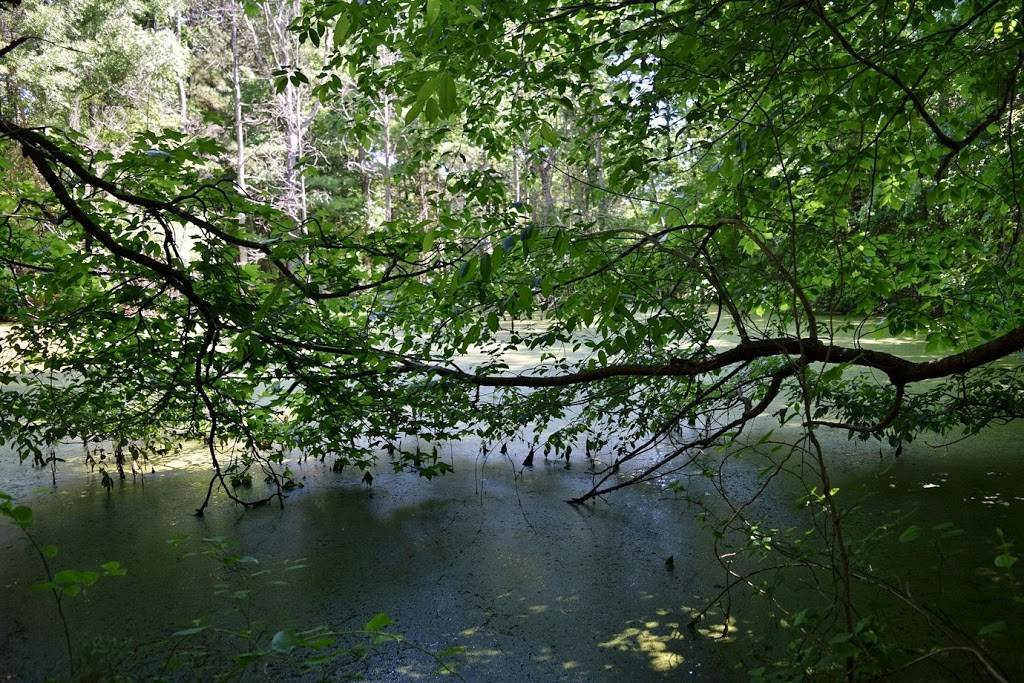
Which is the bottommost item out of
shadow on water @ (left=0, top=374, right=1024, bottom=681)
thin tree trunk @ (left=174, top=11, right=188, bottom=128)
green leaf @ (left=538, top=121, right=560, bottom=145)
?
shadow on water @ (left=0, top=374, right=1024, bottom=681)

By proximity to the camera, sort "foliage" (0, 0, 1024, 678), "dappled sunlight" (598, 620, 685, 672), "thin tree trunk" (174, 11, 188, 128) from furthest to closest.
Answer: "thin tree trunk" (174, 11, 188, 128) < "dappled sunlight" (598, 620, 685, 672) < "foliage" (0, 0, 1024, 678)

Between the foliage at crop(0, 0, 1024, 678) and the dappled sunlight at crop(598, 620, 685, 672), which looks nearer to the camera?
the foliage at crop(0, 0, 1024, 678)

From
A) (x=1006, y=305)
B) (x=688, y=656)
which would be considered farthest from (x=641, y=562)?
(x=1006, y=305)

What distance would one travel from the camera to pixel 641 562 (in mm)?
3158

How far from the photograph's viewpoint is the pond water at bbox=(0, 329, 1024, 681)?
241cm

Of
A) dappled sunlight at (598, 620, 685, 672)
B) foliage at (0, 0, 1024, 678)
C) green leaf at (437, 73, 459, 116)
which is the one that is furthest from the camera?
dappled sunlight at (598, 620, 685, 672)

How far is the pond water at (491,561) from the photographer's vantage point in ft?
7.90

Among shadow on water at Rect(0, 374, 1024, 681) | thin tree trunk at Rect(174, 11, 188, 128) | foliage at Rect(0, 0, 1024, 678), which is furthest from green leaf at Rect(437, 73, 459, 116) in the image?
thin tree trunk at Rect(174, 11, 188, 128)

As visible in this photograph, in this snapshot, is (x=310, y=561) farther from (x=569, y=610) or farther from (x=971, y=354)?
(x=971, y=354)

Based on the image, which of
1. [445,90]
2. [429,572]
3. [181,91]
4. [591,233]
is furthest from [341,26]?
[181,91]

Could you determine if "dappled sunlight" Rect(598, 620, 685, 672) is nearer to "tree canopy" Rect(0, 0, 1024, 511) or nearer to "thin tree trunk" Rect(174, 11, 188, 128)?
"tree canopy" Rect(0, 0, 1024, 511)

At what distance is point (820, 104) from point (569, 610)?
6.37ft

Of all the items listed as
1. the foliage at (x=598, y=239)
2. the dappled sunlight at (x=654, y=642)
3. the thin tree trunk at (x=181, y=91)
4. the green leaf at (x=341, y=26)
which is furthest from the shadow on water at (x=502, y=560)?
the thin tree trunk at (x=181, y=91)

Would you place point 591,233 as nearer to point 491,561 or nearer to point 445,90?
point 445,90
